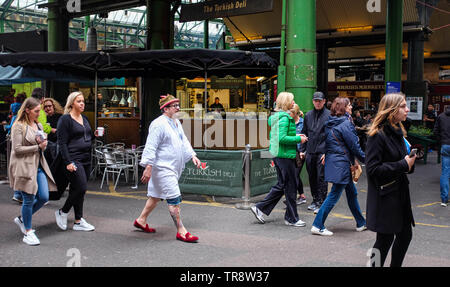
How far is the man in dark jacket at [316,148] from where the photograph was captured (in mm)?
7773

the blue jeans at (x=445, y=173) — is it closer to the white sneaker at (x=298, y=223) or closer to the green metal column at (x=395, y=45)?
the white sneaker at (x=298, y=223)

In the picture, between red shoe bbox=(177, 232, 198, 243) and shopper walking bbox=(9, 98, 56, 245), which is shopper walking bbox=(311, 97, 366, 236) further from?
shopper walking bbox=(9, 98, 56, 245)

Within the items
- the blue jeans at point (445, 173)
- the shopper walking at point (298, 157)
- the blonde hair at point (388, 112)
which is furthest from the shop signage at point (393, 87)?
the blonde hair at point (388, 112)

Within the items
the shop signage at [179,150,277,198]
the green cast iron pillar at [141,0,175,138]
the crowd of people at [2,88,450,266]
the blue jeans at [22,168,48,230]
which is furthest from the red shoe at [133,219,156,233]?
the green cast iron pillar at [141,0,175,138]

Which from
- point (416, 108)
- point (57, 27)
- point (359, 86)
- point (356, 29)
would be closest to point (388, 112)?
point (416, 108)

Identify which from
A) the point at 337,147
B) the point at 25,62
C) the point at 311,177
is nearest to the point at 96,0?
the point at 25,62

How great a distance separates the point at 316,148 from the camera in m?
7.85

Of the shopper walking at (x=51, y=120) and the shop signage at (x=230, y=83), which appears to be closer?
the shopper walking at (x=51, y=120)

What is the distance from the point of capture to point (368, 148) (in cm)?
405

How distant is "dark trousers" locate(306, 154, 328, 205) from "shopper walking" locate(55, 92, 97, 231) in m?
3.68

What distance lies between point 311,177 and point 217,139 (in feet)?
12.5

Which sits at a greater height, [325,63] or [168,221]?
[325,63]

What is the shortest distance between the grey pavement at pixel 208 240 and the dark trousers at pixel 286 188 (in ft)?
0.77
